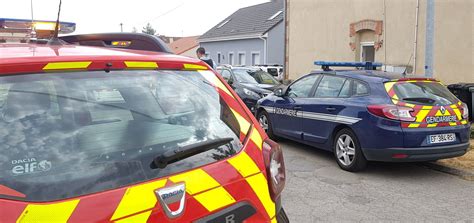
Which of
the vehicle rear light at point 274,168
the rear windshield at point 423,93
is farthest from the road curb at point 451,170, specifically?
the vehicle rear light at point 274,168

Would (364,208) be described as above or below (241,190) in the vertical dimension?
below

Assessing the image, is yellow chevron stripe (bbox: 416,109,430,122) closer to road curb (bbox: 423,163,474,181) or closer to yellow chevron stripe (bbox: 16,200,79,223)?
road curb (bbox: 423,163,474,181)

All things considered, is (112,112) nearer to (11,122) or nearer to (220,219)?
(11,122)

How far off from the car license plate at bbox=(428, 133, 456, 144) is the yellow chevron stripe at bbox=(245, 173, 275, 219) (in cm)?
406

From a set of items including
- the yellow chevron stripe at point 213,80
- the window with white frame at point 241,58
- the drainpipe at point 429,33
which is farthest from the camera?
the window with white frame at point 241,58

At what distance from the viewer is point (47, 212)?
1.46 m

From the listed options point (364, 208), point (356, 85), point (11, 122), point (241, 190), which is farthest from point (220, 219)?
point (356, 85)

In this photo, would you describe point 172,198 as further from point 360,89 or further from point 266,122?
point 266,122

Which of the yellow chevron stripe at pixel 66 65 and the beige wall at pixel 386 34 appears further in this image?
the beige wall at pixel 386 34

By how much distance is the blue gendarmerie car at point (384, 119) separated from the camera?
214 inches

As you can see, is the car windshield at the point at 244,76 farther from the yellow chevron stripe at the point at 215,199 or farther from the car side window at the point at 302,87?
the yellow chevron stripe at the point at 215,199

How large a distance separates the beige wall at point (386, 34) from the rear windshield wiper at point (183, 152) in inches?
435

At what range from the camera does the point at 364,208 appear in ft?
14.9

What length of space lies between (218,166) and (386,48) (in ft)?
42.3
